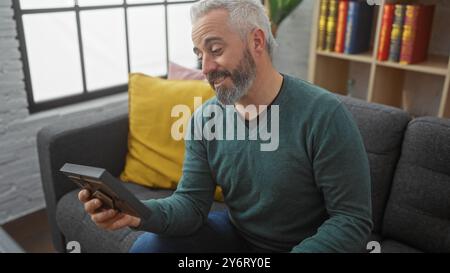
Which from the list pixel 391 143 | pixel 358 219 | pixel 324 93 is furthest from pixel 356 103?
pixel 358 219

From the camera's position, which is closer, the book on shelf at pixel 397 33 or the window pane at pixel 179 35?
the book on shelf at pixel 397 33

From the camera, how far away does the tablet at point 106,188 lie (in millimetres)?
782

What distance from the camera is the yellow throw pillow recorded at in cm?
156

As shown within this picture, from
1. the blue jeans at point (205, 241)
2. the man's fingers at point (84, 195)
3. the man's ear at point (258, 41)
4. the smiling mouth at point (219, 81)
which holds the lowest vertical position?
the blue jeans at point (205, 241)

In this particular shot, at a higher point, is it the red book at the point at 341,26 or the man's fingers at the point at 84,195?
the red book at the point at 341,26

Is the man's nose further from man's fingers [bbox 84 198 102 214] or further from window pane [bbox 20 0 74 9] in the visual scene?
window pane [bbox 20 0 74 9]

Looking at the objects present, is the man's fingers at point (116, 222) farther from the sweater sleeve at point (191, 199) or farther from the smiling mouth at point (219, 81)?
the smiling mouth at point (219, 81)

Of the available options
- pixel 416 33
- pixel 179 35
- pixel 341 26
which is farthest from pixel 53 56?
pixel 416 33

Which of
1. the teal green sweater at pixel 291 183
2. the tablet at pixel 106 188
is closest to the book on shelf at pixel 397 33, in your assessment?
the teal green sweater at pixel 291 183

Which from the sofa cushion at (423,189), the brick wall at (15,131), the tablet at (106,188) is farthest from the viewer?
the brick wall at (15,131)

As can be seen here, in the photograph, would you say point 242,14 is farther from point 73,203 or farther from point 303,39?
point 303,39

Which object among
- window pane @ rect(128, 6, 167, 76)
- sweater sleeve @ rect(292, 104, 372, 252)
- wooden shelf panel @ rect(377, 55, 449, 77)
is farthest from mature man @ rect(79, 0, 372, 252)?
window pane @ rect(128, 6, 167, 76)

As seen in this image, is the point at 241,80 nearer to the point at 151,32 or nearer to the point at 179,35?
the point at 179,35

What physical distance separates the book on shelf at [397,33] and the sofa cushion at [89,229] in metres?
1.12
